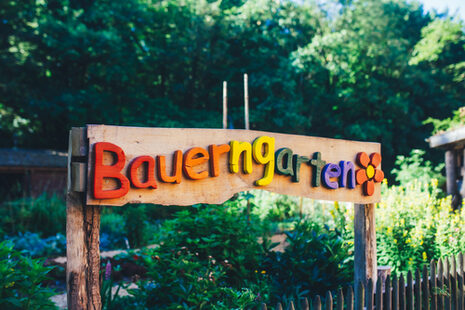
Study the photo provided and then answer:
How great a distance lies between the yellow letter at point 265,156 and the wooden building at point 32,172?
533 inches

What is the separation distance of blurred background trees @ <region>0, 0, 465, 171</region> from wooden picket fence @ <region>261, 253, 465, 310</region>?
14.0 meters

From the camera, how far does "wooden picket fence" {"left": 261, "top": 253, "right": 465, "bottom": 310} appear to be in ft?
10.8

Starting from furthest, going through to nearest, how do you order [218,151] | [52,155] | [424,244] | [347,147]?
[52,155] < [424,244] < [347,147] < [218,151]

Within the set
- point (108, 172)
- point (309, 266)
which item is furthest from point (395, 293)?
point (108, 172)

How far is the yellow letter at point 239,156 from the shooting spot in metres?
2.94

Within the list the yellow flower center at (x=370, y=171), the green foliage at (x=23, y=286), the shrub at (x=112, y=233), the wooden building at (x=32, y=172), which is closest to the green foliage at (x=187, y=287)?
the green foliage at (x=23, y=286)

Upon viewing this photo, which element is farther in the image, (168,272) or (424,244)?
(424,244)

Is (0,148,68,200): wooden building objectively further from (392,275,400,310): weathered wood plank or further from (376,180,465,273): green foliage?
(392,275,400,310): weathered wood plank

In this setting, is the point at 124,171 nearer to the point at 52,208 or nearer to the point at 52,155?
the point at 52,208

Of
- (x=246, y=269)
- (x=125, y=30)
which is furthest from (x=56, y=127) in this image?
(x=246, y=269)

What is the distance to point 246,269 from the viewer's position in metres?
4.40

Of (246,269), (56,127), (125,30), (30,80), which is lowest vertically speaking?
(246,269)

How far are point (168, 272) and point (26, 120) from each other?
58.1 ft

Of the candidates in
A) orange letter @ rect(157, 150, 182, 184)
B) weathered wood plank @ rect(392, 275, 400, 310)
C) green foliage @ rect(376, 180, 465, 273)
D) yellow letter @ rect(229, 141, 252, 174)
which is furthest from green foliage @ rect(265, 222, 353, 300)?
orange letter @ rect(157, 150, 182, 184)
